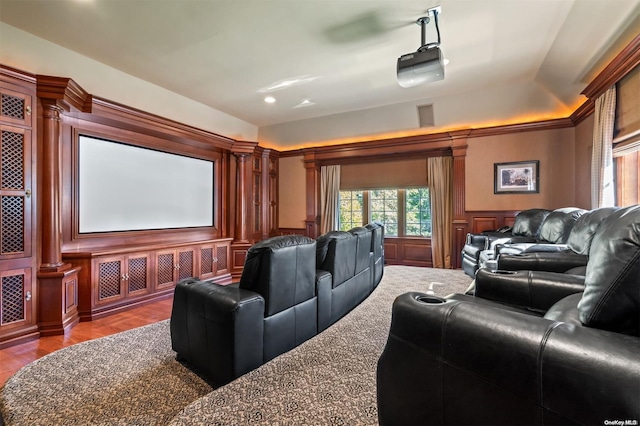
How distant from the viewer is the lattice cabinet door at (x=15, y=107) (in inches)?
105

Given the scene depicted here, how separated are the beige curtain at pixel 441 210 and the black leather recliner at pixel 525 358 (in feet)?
15.0

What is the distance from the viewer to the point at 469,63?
3635 millimetres

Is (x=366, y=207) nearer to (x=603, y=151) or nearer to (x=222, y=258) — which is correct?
(x=222, y=258)

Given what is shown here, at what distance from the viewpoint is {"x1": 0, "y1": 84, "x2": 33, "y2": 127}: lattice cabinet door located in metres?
2.67

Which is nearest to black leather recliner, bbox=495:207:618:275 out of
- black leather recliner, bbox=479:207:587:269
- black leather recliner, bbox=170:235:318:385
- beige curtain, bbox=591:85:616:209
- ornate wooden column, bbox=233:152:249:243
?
black leather recliner, bbox=479:207:587:269

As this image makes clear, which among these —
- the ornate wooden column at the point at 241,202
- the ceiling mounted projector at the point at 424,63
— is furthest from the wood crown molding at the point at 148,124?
the ceiling mounted projector at the point at 424,63

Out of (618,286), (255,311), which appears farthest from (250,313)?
(618,286)

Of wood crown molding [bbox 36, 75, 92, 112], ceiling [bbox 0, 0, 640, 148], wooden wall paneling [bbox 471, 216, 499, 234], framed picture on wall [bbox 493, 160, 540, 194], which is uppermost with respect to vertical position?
ceiling [bbox 0, 0, 640, 148]

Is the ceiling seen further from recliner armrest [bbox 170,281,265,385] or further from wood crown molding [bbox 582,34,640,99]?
recliner armrest [bbox 170,281,265,385]

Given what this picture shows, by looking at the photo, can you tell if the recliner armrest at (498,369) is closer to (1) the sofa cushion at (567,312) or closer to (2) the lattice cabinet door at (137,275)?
(1) the sofa cushion at (567,312)

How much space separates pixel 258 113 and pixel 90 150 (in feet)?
9.05

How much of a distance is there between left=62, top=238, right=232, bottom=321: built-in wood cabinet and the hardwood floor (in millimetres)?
161

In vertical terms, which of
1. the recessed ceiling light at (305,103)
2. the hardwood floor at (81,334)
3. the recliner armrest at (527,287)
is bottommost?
the hardwood floor at (81,334)

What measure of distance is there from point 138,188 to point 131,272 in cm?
122
